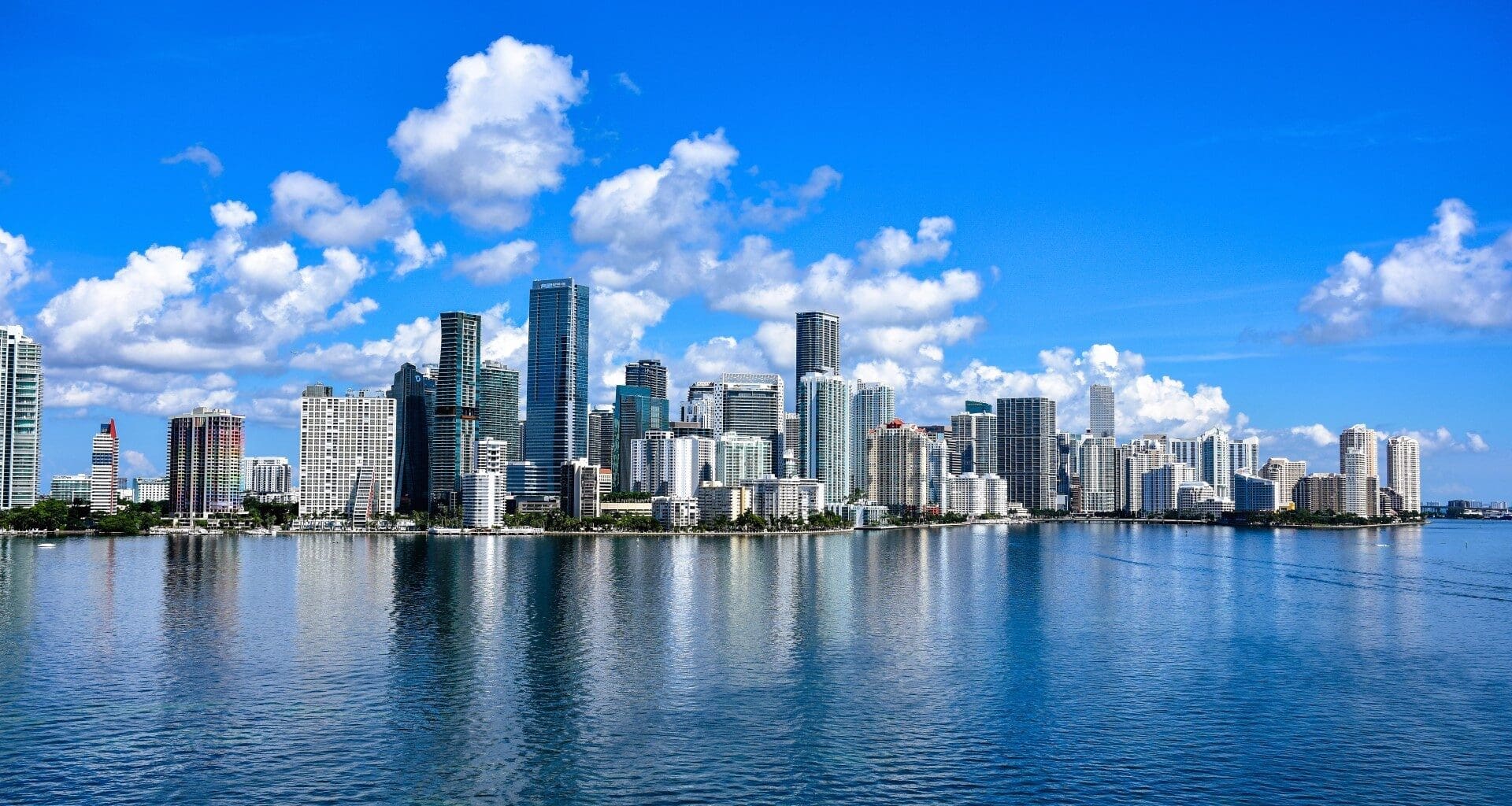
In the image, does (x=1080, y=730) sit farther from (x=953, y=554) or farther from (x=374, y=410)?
(x=374, y=410)

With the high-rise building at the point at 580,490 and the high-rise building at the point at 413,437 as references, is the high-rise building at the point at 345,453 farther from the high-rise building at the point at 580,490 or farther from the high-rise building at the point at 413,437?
the high-rise building at the point at 580,490

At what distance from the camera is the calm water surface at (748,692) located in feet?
83.8

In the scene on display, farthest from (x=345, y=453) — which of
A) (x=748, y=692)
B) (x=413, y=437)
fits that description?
(x=748, y=692)

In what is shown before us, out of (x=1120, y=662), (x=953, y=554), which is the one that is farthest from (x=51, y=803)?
(x=953, y=554)

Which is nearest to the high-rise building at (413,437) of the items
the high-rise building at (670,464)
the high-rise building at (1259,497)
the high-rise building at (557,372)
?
the high-rise building at (557,372)

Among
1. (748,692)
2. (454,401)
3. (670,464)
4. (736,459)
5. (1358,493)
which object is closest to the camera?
(748,692)

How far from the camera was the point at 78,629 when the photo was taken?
4444cm

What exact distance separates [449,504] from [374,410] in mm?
15820

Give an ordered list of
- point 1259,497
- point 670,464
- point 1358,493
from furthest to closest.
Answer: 1. point 1259,497
2. point 1358,493
3. point 670,464

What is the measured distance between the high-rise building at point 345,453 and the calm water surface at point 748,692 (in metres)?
91.0

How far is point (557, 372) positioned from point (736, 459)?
3269 centimetres

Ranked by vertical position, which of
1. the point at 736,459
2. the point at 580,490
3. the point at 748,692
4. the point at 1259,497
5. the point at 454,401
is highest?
the point at 454,401

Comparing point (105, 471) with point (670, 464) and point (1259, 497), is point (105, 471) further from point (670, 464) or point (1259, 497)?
point (1259, 497)

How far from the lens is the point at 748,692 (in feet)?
110
